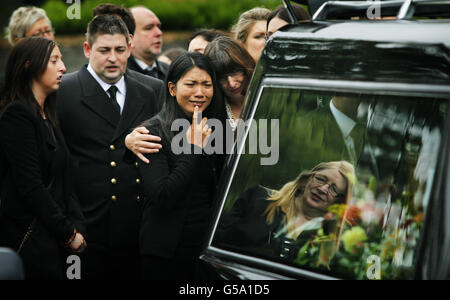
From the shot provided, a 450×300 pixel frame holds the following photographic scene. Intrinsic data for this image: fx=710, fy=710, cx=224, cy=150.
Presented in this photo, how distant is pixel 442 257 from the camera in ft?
6.54

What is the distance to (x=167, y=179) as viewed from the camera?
3344mm

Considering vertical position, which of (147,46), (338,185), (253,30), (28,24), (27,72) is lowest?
(338,185)

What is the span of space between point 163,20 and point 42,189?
34.1 ft

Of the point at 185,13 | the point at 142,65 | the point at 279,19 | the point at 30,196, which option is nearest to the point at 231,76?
the point at 279,19

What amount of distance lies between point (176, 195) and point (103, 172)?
116cm

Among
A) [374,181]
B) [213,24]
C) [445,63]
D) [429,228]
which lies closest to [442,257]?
[429,228]

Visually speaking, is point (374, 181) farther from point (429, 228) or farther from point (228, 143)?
point (228, 143)

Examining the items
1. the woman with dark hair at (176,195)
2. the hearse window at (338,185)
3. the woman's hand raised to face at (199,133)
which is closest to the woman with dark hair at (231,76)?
the woman with dark hair at (176,195)

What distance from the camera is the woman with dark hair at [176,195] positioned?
11.0 feet

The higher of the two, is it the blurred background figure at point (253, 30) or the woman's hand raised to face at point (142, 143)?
the blurred background figure at point (253, 30)

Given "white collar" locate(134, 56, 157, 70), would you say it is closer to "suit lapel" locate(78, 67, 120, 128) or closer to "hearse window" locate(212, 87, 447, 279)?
"suit lapel" locate(78, 67, 120, 128)

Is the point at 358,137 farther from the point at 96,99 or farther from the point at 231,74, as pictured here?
the point at 96,99

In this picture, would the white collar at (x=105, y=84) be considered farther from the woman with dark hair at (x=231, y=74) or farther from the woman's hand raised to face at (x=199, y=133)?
the woman's hand raised to face at (x=199, y=133)

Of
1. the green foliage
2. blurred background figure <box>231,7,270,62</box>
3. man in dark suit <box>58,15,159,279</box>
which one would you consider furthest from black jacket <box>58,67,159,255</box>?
the green foliage
